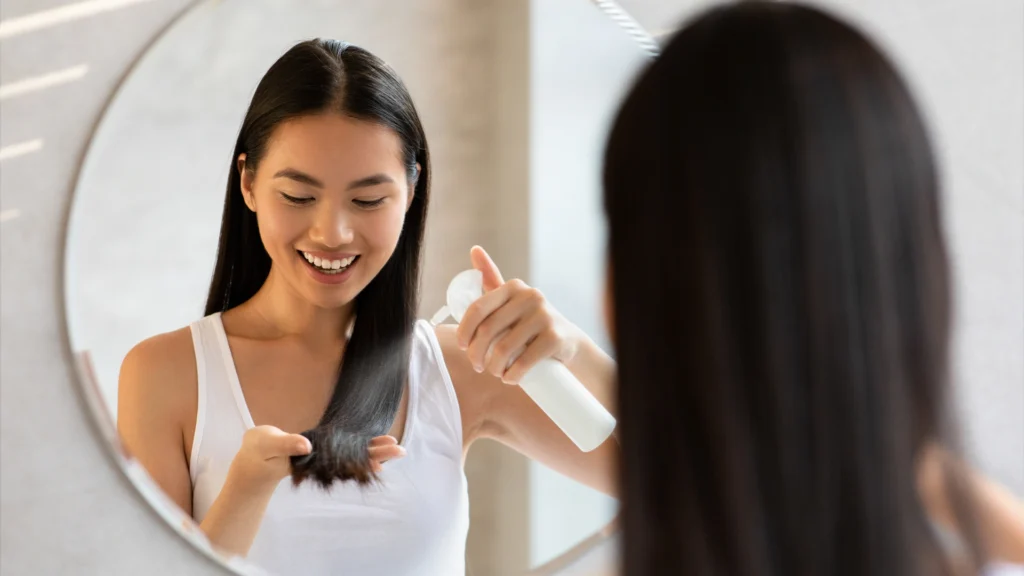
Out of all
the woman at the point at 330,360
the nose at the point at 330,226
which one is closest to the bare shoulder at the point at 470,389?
the woman at the point at 330,360

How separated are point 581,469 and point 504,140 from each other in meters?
0.27

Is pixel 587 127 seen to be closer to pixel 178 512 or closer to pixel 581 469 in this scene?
A: pixel 581 469

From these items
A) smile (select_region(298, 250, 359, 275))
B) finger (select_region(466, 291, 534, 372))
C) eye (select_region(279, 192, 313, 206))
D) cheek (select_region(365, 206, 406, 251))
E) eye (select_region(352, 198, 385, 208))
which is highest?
eye (select_region(279, 192, 313, 206))

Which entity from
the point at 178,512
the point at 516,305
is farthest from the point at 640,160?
the point at 178,512

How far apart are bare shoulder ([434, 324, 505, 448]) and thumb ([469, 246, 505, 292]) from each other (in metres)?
0.05

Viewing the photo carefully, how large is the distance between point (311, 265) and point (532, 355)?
17 cm

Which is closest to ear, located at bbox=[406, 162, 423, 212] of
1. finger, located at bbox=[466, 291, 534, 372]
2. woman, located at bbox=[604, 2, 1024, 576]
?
finger, located at bbox=[466, 291, 534, 372]

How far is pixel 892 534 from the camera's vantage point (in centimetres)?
43

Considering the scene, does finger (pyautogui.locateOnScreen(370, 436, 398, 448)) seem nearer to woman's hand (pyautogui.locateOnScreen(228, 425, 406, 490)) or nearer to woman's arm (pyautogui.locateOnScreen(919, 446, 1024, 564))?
woman's hand (pyautogui.locateOnScreen(228, 425, 406, 490))

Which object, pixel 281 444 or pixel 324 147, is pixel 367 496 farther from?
pixel 324 147

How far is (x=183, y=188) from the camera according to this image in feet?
2.44

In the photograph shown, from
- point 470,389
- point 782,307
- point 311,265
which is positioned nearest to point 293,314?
point 311,265

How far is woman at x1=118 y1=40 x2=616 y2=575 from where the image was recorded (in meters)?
0.74

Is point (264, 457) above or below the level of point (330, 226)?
below
